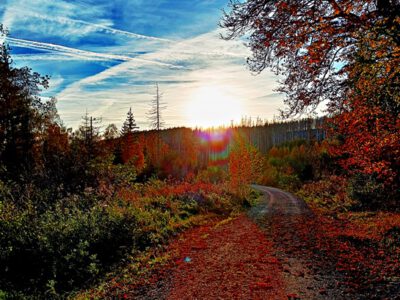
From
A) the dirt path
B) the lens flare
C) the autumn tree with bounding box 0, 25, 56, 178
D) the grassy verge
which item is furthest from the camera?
the lens flare

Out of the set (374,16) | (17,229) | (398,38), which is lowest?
(17,229)

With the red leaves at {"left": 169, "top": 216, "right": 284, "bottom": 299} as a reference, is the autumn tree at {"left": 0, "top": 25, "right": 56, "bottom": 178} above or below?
above

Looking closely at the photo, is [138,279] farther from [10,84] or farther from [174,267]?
[10,84]

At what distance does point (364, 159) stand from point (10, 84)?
23045 millimetres

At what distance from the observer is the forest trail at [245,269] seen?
6.10m

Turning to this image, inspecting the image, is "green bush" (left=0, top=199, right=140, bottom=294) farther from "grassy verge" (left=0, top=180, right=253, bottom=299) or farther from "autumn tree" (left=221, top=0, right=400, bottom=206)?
"autumn tree" (left=221, top=0, right=400, bottom=206)

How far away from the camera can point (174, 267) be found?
308 inches

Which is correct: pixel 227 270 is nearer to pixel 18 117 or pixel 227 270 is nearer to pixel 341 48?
pixel 341 48

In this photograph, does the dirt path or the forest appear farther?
the forest

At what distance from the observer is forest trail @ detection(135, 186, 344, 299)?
6098mm

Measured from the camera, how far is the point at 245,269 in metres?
7.42

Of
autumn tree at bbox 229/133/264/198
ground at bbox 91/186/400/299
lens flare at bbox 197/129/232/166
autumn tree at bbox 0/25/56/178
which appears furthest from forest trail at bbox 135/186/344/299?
lens flare at bbox 197/129/232/166

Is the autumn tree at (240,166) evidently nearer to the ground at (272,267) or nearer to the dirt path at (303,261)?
the dirt path at (303,261)

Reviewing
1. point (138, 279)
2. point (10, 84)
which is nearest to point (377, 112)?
point (138, 279)
